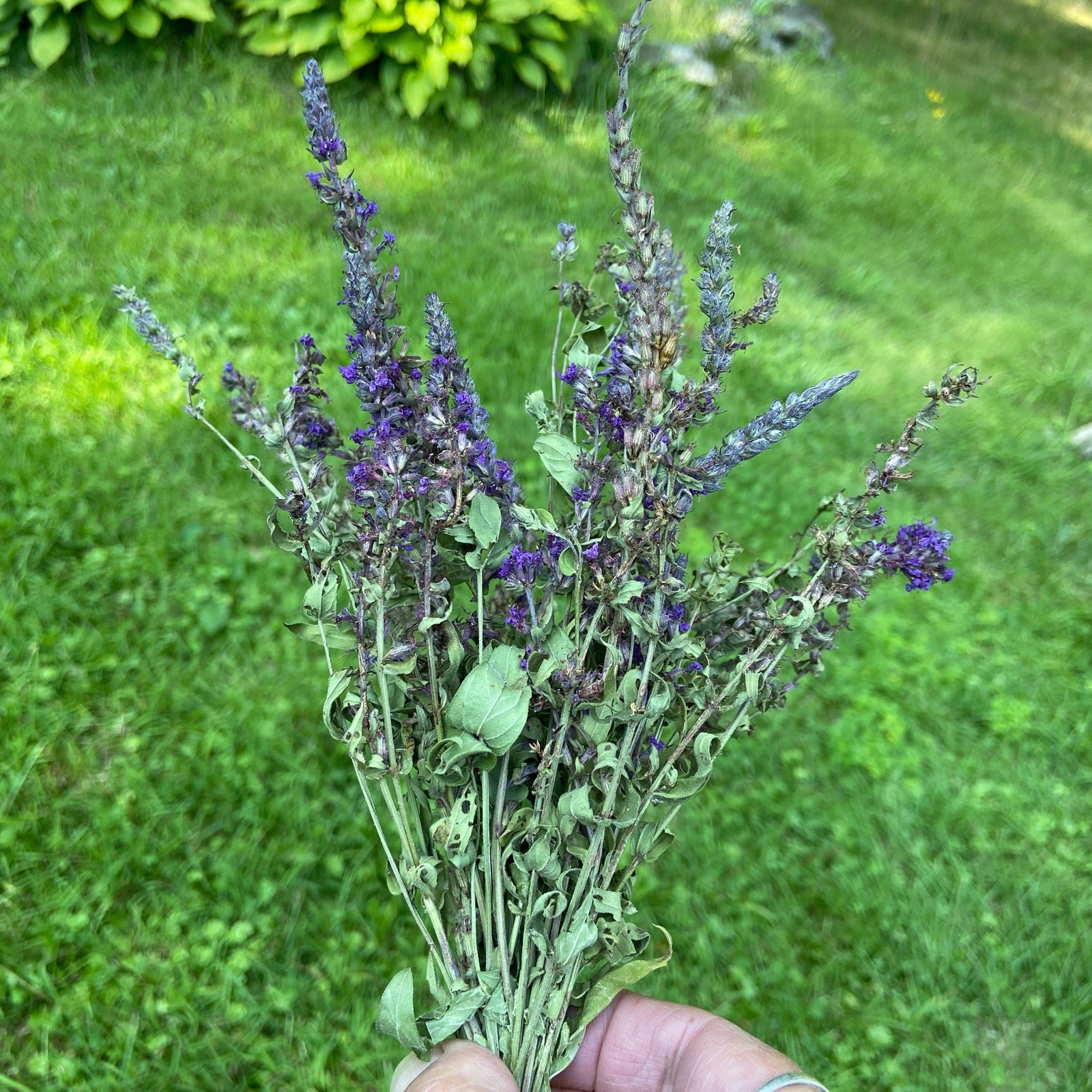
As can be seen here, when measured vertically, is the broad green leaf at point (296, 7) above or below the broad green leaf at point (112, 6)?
above

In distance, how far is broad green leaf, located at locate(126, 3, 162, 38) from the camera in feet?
13.8

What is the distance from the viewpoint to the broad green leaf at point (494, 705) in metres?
1.02

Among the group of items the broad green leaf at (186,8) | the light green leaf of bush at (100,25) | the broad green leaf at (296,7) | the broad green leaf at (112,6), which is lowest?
the light green leaf of bush at (100,25)

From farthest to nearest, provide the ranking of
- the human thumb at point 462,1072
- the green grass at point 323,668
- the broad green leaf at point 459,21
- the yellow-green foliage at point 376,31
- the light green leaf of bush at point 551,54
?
1. the light green leaf of bush at point 551,54
2. the broad green leaf at point 459,21
3. the yellow-green foliage at point 376,31
4. the green grass at point 323,668
5. the human thumb at point 462,1072

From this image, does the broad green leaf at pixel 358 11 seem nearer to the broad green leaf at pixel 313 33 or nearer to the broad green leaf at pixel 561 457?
the broad green leaf at pixel 313 33

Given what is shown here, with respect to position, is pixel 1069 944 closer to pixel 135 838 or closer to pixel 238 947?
pixel 238 947

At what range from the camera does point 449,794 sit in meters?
1.14

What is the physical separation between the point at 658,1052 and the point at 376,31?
4670mm

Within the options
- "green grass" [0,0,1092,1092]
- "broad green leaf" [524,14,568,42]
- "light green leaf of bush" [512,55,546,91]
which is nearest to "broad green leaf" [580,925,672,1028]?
"green grass" [0,0,1092,1092]

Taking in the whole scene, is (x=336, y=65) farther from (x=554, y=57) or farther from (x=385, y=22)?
(x=554, y=57)

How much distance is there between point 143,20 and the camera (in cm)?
423

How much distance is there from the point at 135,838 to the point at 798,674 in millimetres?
1750

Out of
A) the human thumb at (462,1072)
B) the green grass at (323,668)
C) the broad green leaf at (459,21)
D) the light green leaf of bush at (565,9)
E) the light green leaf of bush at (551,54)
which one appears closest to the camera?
the human thumb at (462,1072)

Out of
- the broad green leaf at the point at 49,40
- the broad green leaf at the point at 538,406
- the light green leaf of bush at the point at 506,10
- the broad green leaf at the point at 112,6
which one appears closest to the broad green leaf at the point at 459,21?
the light green leaf of bush at the point at 506,10
